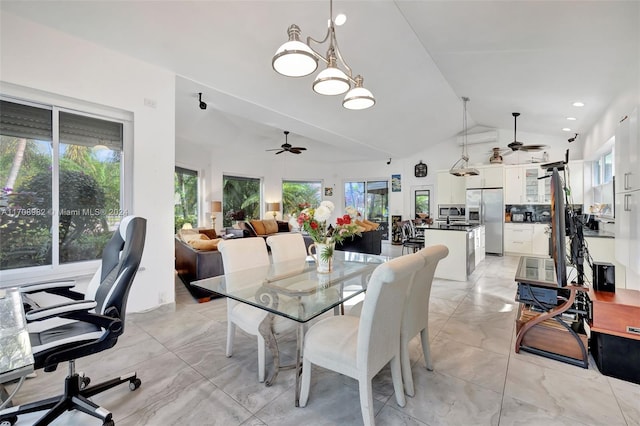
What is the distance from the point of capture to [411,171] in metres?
9.14

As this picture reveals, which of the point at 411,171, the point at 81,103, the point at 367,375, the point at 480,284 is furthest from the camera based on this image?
the point at 411,171

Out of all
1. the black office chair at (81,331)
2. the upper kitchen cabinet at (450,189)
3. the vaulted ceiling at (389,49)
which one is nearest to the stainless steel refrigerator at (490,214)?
the upper kitchen cabinet at (450,189)

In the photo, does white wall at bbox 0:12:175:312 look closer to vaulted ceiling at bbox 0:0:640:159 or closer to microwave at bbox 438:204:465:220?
vaulted ceiling at bbox 0:0:640:159

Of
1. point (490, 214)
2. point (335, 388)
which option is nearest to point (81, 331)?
point (335, 388)

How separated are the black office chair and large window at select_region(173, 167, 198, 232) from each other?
5.55m

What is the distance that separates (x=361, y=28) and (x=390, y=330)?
3.39 m

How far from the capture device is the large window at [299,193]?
10021 mm

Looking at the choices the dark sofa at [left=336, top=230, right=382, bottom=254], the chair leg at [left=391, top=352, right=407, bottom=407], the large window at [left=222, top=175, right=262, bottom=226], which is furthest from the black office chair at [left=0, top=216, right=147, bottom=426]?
the large window at [left=222, top=175, right=262, bottom=226]

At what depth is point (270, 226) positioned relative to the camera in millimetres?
8031

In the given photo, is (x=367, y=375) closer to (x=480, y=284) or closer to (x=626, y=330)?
(x=626, y=330)

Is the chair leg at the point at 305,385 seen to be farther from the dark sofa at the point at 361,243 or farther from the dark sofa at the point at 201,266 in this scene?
the dark sofa at the point at 361,243

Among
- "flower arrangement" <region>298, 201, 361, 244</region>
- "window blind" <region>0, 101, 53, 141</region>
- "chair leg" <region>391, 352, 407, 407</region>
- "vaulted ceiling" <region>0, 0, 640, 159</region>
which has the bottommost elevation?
"chair leg" <region>391, 352, 407, 407</region>

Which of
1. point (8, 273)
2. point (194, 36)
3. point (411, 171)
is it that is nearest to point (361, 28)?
point (194, 36)

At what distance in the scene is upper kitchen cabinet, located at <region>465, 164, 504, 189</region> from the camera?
7.16 meters
